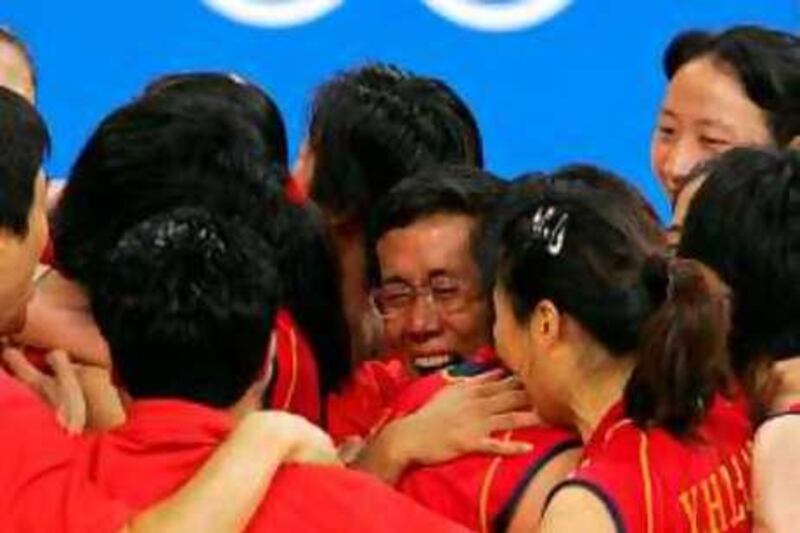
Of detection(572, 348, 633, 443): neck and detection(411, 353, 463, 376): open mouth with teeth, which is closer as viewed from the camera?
detection(572, 348, 633, 443): neck

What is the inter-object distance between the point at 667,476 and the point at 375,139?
39.0 inches

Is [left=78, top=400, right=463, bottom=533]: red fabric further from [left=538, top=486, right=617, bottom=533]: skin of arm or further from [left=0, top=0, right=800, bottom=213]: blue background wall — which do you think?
[left=0, top=0, right=800, bottom=213]: blue background wall

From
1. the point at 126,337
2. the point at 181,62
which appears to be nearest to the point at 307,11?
the point at 181,62

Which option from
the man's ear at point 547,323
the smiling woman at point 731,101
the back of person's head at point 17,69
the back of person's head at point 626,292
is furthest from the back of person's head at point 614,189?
the back of person's head at point 17,69

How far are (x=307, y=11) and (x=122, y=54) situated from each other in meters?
0.39

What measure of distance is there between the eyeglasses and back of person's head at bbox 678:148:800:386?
468mm

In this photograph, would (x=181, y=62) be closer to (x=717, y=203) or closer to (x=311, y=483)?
(x=717, y=203)

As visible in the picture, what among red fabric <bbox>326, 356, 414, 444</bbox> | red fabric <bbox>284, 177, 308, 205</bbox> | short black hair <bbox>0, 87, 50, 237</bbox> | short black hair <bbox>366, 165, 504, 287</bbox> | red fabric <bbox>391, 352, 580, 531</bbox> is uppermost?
short black hair <bbox>0, 87, 50, 237</bbox>

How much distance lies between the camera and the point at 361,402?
292 centimetres

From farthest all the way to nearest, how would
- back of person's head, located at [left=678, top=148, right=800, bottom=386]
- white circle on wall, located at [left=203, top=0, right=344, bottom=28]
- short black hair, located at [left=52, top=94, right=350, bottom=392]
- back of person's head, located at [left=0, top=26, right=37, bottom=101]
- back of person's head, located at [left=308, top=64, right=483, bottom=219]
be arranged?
white circle on wall, located at [left=203, top=0, right=344, bottom=28], back of person's head, located at [left=0, top=26, right=37, bottom=101], back of person's head, located at [left=308, top=64, right=483, bottom=219], short black hair, located at [left=52, top=94, right=350, bottom=392], back of person's head, located at [left=678, top=148, right=800, bottom=386]

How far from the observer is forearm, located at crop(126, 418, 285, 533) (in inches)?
78.6

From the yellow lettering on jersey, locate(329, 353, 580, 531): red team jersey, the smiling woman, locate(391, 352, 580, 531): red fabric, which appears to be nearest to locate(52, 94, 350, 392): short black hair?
locate(329, 353, 580, 531): red team jersey

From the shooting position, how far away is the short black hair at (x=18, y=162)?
2170mm

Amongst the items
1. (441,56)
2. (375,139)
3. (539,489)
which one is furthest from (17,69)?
(441,56)
